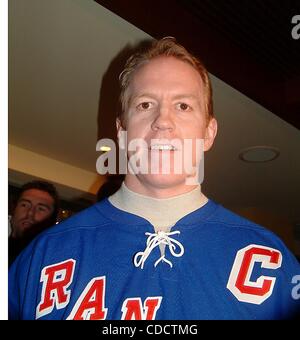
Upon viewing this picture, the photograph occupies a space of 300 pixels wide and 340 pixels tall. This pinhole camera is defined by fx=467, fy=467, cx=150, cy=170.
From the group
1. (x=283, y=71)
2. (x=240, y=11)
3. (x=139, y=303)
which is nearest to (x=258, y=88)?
(x=283, y=71)

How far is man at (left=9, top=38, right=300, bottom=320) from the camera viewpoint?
0.51 metres

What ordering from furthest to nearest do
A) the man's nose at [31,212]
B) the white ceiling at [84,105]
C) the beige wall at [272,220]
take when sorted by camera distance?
the beige wall at [272,220], the white ceiling at [84,105], the man's nose at [31,212]

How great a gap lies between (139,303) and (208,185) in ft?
5.95

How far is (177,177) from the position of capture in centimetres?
59

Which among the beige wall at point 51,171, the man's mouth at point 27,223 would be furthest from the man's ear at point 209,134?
the beige wall at point 51,171

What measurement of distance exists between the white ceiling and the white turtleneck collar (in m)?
0.66

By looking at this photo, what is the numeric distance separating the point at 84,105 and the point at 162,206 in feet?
3.38

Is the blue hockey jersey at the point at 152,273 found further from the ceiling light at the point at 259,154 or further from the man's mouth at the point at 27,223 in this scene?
the ceiling light at the point at 259,154

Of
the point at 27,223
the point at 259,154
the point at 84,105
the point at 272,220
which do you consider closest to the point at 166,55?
the point at 27,223

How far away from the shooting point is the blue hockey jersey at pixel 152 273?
508 millimetres

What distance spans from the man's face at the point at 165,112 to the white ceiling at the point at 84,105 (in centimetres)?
56

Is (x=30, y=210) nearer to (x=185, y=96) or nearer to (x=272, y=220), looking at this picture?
(x=185, y=96)

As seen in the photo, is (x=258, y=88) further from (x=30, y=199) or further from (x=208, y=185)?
(x=208, y=185)

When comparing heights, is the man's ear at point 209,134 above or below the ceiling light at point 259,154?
below
